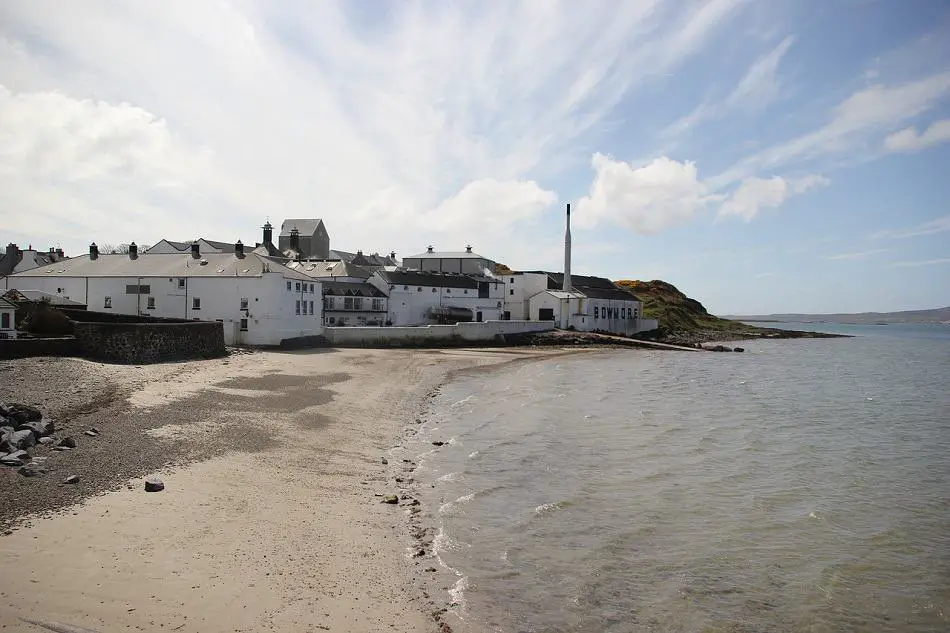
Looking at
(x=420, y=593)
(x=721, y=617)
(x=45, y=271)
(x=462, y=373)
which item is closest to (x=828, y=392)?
(x=462, y=373)

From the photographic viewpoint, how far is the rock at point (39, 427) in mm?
13852

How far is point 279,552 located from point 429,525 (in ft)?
9.88

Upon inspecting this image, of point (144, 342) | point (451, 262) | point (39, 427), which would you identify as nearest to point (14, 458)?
point (39, 427)

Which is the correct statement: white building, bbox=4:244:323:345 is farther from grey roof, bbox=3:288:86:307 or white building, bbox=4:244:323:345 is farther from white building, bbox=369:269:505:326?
white building, bbox=369:269:505:326

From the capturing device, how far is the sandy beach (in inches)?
309

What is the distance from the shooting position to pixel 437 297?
6575 cm

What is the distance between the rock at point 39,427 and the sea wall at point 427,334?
32.7m

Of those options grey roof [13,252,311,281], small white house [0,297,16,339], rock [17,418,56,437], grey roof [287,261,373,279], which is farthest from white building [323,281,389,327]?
rock [17,418,56,437]

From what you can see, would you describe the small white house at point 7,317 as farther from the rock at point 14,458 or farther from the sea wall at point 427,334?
the sea wall at point 427,334

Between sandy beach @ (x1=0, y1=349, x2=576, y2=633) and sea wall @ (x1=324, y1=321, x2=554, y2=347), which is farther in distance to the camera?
sea wall @ (x1=324, y1=321, x2=554, y2=347)

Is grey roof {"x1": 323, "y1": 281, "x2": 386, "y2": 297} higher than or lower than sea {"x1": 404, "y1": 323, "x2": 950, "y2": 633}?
higher

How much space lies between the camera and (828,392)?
35.2 m

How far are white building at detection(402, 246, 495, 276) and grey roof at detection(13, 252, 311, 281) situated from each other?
3803cm

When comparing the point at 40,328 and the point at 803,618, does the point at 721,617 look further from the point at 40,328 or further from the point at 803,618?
the point at 40,328
